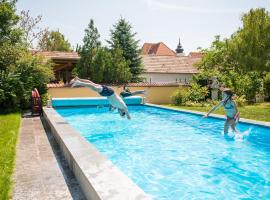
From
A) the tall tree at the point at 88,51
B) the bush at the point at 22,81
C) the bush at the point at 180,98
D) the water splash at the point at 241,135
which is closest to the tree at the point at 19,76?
the bush at the point at 22,81

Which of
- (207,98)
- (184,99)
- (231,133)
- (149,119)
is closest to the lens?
(231,133)

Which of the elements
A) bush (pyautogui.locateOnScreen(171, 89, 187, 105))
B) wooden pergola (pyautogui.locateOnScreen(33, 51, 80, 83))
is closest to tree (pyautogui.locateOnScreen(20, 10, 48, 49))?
wooden pergola (pyautogui.locateOnScreen(33, 51, 80, 83))

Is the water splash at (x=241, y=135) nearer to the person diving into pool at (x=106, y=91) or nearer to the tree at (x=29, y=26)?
the person diving into pool at (x=106, y=91)

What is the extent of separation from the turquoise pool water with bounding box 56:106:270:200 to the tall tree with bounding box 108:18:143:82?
59.0 ft

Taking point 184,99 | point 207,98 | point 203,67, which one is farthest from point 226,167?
point 203,67

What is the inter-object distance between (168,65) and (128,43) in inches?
417

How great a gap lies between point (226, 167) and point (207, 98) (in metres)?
17.1

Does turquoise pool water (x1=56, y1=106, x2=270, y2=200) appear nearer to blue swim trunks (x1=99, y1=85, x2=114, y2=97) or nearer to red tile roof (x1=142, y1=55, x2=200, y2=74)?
blue swim trunks (x1=99, y1=85, x2=114, y2=97)

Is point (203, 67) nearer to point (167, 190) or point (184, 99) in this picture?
point (184, 99)

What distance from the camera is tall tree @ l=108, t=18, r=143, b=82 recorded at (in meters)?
32.5

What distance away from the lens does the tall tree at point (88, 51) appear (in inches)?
1049

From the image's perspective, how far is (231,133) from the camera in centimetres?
1112

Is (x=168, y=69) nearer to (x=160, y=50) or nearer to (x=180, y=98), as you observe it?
(x=180, y=98)

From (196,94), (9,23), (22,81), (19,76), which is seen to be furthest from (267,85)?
(9,23)
